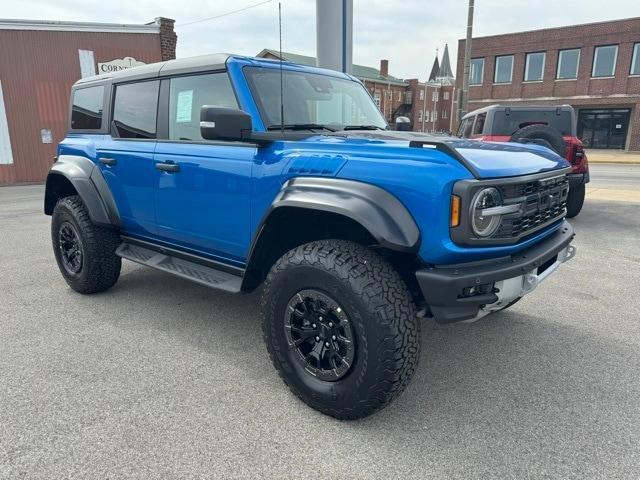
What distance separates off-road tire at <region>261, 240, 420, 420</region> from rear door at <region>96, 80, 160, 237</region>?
1.66m

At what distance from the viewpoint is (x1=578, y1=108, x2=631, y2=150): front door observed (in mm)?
29891

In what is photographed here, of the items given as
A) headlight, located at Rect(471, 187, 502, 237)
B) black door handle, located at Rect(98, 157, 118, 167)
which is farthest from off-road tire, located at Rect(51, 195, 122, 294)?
headlight, located at Rect(471, 187, 502, 237)

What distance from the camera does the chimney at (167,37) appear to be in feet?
51.5

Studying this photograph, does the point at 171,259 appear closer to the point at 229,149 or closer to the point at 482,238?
the point at 229,149

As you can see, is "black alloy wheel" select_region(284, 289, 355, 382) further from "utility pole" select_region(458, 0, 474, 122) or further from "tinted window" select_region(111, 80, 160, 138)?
"utility pole" select_region(458, 0, 474, 122)

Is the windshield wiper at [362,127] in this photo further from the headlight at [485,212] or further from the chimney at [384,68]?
the chimney at [384,68]

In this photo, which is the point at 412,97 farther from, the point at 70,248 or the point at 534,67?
the point at 70,248

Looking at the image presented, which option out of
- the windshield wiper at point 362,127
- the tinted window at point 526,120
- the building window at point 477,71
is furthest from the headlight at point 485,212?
the building window at point 477,71

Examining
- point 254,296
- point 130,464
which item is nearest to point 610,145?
point 254,296

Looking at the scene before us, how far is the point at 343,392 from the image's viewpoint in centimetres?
240

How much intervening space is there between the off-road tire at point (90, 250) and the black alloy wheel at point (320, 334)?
7.58 feet

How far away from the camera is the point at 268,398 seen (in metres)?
2.67

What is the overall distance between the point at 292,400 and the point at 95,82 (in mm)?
3509

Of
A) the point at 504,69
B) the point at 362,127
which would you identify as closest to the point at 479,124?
the point at 362,127
